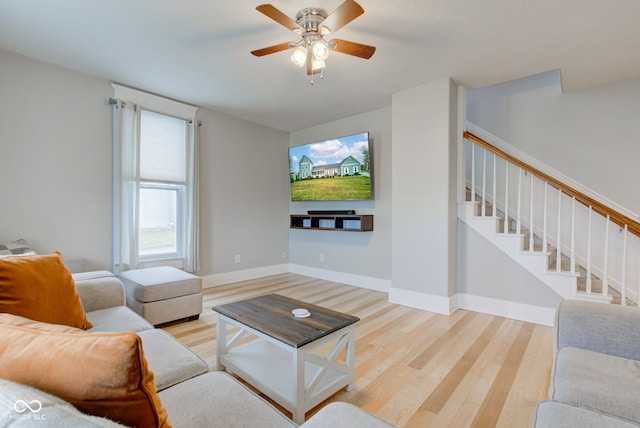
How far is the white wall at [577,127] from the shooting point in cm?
307

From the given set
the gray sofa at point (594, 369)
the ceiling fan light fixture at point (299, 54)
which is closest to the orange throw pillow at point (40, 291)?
the ceiling fan light fixture at point (299, 54)

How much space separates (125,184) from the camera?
329 cm

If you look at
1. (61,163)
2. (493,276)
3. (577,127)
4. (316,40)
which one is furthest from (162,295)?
(577,127)

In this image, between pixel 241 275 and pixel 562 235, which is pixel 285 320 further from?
pixel 562 235

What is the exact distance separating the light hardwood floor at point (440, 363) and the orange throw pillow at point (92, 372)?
1290 mm

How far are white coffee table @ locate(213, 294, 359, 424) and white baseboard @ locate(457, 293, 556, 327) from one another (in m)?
2.07

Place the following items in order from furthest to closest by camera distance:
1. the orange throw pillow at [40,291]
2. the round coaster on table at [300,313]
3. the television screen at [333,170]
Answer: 1. the television screen at [333,170]
2. the round coaster on table at [300,313]
3. the orange throw pillow at [40,291]

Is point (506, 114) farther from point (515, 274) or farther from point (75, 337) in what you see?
point (75, 337)

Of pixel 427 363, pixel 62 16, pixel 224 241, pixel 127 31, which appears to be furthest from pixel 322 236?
pixel 62 16

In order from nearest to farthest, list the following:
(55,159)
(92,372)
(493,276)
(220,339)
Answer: (92,372) → (220,339) → (55,159) → (493,276)

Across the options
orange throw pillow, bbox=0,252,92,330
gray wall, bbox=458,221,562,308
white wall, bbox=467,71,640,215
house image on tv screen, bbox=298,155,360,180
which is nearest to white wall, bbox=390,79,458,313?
gray wall, bbox=458,221,562,308

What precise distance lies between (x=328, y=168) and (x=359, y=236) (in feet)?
3.67

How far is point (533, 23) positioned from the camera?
2188 mm

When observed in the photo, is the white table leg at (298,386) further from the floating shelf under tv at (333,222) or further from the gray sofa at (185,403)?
the floating shelf under tv at (333,222)
